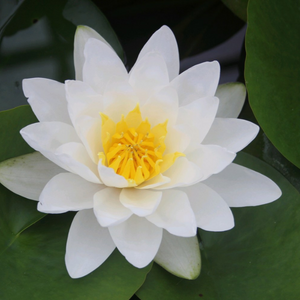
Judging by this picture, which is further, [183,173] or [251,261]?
[251,261]

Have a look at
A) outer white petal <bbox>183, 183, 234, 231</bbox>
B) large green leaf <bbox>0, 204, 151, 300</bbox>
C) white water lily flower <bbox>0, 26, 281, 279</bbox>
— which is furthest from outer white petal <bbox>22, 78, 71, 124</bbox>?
outer white petal <bbox>183, 183, 234, 231</bbox>

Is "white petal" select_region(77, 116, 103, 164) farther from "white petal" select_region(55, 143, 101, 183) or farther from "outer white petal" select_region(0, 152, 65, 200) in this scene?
"outer white petal" select_region(0, 152, 65, 200)

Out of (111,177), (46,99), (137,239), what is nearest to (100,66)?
(46,99)

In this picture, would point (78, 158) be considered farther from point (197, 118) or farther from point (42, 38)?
point (42, 38)

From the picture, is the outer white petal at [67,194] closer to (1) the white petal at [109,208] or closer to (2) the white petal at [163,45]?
(1) the white petal at [109,208]

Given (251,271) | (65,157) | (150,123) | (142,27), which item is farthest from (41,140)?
(142,27)

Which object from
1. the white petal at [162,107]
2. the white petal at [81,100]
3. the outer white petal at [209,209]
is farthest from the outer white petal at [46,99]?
the outer white petal at [209,209]

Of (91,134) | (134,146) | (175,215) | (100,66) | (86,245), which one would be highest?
(100,66)
